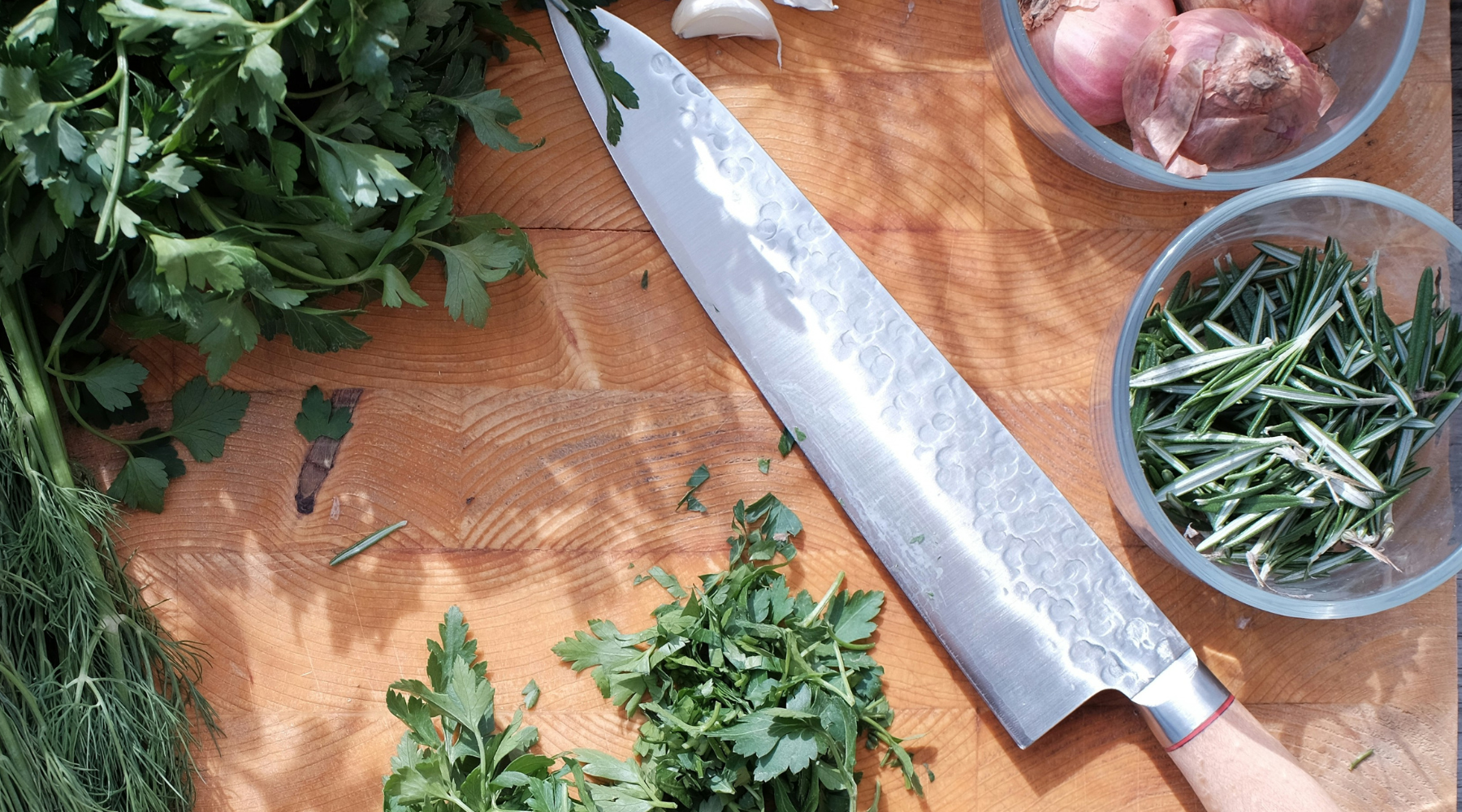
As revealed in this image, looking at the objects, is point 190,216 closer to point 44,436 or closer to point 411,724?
point 44,436

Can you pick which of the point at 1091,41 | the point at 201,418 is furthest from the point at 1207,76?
the point at 201,418

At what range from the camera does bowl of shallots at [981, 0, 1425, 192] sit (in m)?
0.94

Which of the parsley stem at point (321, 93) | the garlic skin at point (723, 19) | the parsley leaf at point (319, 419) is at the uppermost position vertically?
the garlic skin at point (723, 19)

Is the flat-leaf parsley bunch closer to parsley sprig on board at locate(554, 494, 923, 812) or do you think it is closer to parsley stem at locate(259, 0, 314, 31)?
parsley stem at locate(259, 0, 314, 31)

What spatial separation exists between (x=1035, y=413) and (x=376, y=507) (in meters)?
0.86

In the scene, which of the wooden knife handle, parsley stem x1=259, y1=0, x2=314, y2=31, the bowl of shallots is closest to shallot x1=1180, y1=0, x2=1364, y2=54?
the bowl of shallots

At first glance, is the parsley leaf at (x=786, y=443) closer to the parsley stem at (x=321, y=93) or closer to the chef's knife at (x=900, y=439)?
the chef's knife at (x=900, y=439)

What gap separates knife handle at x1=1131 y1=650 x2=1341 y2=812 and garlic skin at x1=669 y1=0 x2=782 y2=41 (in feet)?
3.03

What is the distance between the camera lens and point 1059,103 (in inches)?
40.3

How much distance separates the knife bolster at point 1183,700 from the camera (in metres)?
1.04

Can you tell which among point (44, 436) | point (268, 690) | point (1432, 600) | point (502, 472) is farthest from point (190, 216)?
point (1432, 600)

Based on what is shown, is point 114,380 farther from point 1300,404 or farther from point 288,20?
point 1300,404

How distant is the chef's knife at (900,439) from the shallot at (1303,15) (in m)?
0.52

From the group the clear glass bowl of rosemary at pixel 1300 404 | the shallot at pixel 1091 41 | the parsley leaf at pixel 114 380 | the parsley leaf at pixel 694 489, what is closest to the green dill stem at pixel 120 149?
the parsley leaf at pixel 114 380
